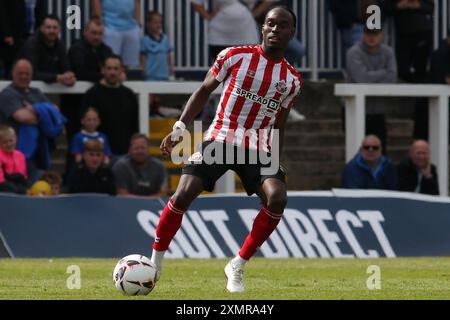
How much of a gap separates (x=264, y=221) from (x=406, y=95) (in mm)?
9060

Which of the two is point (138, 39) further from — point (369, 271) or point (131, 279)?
point (131, 279)

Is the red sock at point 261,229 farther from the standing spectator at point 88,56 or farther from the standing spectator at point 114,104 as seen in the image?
the standing spectator at point 88,56

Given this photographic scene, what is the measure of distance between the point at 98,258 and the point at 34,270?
2.48 meters

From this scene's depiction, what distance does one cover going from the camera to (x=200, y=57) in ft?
71.3

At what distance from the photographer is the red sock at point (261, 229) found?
11.8 meters

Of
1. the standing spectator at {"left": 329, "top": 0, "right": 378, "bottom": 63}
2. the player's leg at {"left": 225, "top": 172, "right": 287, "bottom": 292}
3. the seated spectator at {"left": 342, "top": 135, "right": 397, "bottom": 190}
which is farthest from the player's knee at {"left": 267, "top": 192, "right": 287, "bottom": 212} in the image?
the standing spectator at {"left": 329, "top": 0, "right": 378, "bottom": 63}

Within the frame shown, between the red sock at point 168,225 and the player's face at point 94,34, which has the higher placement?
the player's face at point 94,34

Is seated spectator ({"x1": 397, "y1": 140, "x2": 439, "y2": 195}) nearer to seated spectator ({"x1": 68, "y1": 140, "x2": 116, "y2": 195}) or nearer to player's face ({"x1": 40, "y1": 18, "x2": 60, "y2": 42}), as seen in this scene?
seated spectator ({"x1": 68, "y1": 140, "x2": 116, "y2": 195})

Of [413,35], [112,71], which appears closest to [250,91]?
[112,71]

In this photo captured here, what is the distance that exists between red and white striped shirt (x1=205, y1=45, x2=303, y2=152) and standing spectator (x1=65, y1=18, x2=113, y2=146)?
714 centimetres

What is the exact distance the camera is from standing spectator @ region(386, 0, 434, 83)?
2114 centimetres

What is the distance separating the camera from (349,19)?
21.5m

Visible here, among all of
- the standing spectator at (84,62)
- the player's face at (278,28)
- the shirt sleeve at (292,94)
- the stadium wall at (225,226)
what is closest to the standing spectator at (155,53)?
the standing spectator at (84,62)

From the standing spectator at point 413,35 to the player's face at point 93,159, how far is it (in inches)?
215
